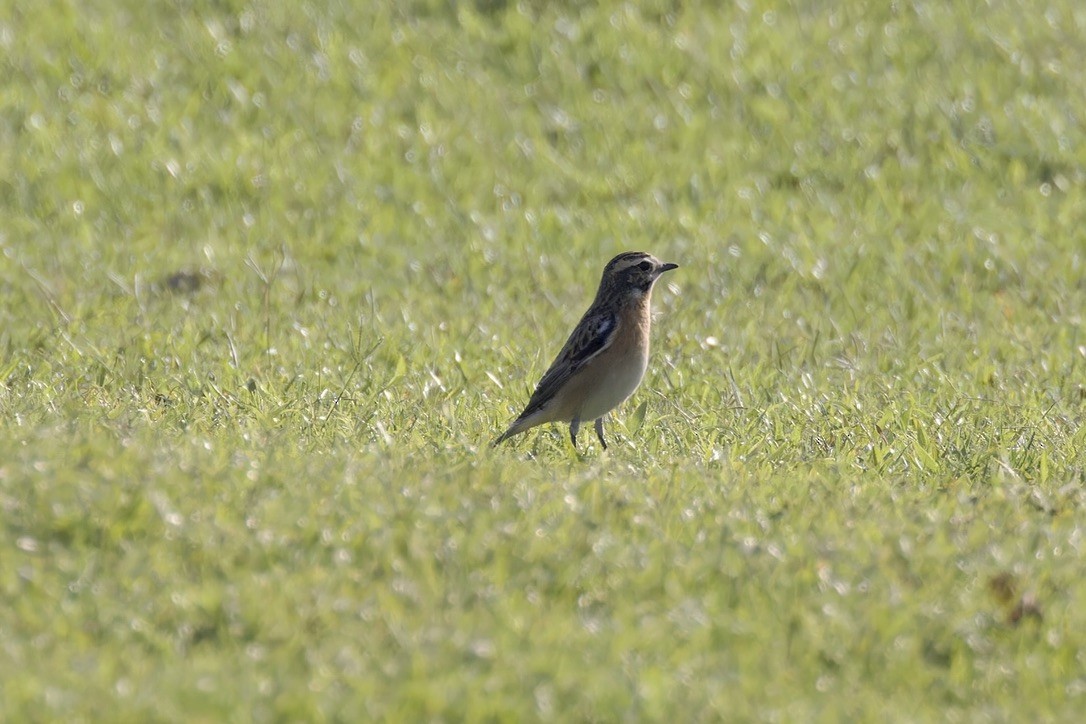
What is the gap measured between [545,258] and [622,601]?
7.30 meters

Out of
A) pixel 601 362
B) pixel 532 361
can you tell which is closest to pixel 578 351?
pixel 601 362

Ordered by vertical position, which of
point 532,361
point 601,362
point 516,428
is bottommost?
point 532,361

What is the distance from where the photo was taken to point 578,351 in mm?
9055

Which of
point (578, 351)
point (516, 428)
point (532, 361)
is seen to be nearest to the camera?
point (516, 428)

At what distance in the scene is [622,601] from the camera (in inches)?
232

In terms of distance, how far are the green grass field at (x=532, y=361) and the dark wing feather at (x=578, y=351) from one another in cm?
31

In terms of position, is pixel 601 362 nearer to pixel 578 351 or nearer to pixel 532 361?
pixel 578 351

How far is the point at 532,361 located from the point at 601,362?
5.18ft

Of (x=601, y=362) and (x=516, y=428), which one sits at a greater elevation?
(x=601, y=362)

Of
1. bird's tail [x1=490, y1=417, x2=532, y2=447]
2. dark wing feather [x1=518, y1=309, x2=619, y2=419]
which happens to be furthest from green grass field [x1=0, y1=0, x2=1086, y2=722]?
dark wing feather [x1=518, y1=309, x2=619, y2=419]

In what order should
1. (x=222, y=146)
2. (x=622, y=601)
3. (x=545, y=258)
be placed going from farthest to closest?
(x=222, y=146) → (x=545, y=258) → (x=622, y=601)

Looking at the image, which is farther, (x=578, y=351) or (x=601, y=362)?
(x=578, y=351)

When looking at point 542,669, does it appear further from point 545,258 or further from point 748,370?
point 545,258

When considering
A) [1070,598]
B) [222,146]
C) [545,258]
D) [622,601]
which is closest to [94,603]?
[622,601]
